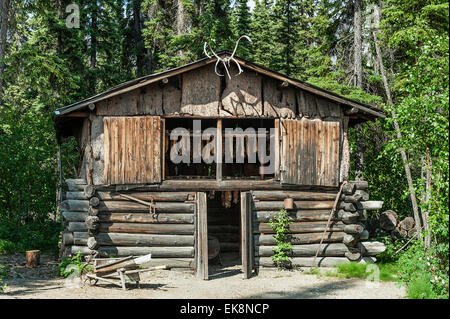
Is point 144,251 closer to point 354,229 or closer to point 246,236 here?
point 246,236

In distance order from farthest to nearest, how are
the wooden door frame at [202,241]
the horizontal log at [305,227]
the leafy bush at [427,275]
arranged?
the horizontal log at [305,227] < the wooden door frame at [202,241] < the leafy bush at [427,275]

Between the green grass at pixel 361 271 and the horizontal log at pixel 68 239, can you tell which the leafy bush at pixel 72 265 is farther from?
the green grass at pixel 361 271

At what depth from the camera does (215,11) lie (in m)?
25.2

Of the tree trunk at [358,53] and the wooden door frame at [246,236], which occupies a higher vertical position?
the tree trunk at [358,53]

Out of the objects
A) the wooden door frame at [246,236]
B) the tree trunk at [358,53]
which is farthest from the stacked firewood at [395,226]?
the wooden door frame at [246,236]

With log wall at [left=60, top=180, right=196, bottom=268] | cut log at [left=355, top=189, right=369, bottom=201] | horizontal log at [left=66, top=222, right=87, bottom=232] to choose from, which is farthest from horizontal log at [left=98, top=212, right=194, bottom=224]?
cut log at [left=355, top=189, right=369, bottom=201]

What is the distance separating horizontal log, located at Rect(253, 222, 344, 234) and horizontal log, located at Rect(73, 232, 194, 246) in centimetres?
212

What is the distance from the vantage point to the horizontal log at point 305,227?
13961mm

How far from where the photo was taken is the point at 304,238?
1398 cm

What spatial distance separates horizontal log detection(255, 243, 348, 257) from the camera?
1384cm

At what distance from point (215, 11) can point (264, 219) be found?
1522 centimetres

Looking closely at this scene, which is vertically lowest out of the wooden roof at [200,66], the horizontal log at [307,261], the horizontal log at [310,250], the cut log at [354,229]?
the horizontal log at [307,261]

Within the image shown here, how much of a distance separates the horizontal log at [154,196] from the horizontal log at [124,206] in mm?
127
